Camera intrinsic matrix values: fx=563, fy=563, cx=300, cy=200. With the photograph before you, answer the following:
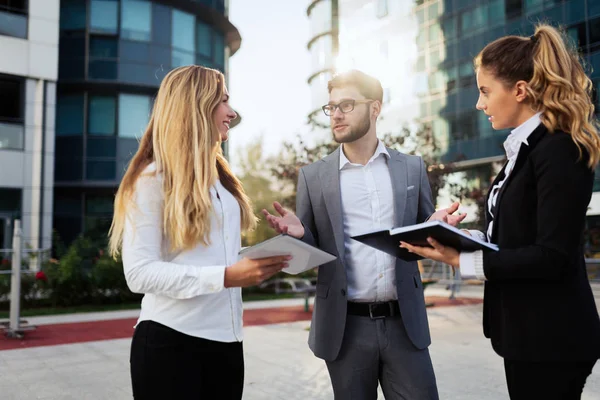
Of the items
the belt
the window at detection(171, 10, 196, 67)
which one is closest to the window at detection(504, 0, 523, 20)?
the window at detection(171, 10, 196, 67)

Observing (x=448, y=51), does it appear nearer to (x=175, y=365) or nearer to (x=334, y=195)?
(x=334, y=195)

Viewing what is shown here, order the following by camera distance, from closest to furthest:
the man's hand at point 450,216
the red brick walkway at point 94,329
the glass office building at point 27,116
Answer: the man's hand at point 450,216 < the red brick walkway at point 94,329 < the glass office building at point 27,116

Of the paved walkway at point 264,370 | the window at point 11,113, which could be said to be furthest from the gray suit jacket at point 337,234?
the window at point 11,113

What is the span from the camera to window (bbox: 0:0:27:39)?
20062 mm

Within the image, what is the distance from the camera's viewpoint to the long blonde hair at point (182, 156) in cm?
232

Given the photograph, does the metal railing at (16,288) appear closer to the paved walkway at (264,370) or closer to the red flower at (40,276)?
the paved walkway at (264,370)

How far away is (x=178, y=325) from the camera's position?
2.32 meters

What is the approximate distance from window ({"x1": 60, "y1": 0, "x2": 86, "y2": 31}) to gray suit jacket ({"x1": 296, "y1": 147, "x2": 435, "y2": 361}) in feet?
73.0

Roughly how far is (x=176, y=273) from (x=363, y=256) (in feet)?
3.83

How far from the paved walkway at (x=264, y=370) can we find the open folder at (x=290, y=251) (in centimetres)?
352

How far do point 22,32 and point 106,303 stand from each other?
11.3 m

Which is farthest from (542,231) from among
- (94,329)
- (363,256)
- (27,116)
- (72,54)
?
(72,54)

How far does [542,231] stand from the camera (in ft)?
6.50

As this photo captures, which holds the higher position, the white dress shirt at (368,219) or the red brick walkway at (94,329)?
the white dress shirt at (368,219)
